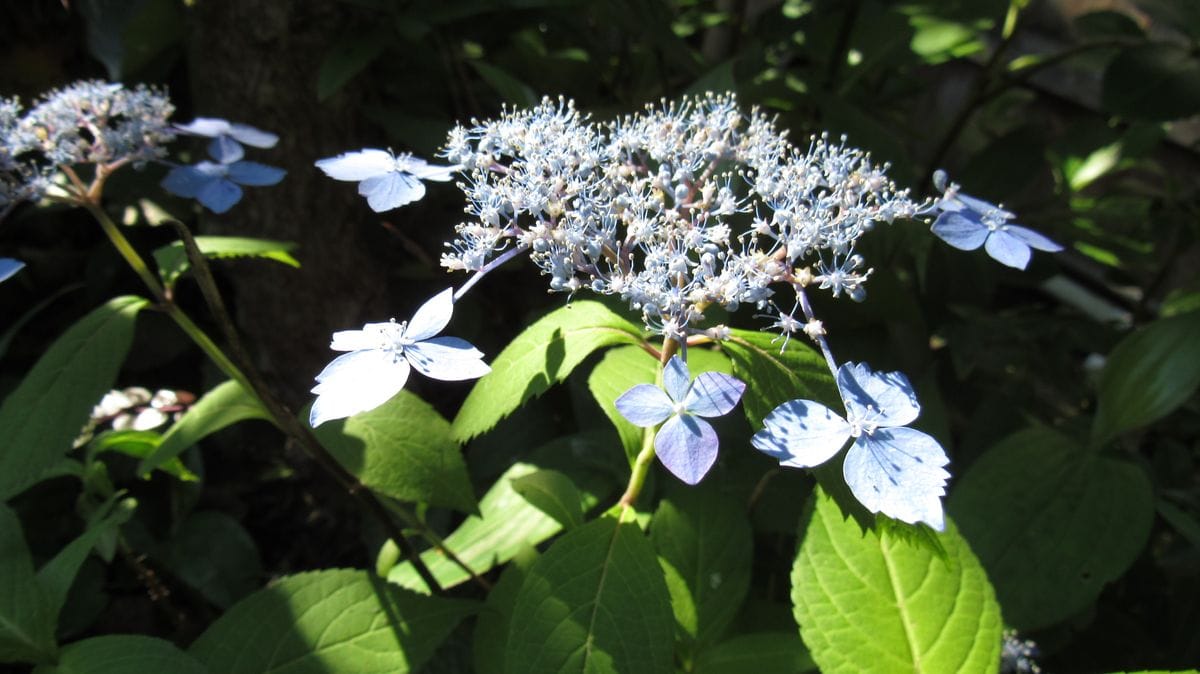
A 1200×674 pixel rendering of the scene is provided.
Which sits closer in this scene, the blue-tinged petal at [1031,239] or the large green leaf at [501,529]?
the blue-tinged petal at [1031,239]

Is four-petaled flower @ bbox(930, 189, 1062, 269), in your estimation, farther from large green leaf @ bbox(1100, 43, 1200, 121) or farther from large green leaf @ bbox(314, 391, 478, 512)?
large green leaf @ bbox(1100, 43, 1200, 121)

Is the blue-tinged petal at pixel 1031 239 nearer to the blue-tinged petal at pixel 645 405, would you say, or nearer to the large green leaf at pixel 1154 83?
the blue-tinged petal at pixel 645 405

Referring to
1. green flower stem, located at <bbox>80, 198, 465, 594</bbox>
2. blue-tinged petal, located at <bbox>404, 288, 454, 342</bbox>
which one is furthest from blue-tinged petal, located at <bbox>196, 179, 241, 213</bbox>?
blue-tinged petal, located at <bbox>404, 288, 454, 342</bbox>

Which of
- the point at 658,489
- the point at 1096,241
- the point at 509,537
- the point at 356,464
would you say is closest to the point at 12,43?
the point at 356,464

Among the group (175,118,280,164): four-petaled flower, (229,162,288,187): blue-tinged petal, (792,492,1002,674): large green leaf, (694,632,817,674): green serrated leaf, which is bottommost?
(694,632,817,674): green serrated leaf

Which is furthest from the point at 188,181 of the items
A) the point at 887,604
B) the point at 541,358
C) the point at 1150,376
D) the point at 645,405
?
the point at 1150,376

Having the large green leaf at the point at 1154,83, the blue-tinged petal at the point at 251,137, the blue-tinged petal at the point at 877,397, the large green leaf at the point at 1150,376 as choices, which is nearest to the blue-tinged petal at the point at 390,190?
the blue-tinged petal at the point at 251,137

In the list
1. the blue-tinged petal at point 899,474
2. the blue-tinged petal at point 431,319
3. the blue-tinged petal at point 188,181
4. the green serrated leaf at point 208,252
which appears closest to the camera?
the blue-tinged petal at point 899,474
